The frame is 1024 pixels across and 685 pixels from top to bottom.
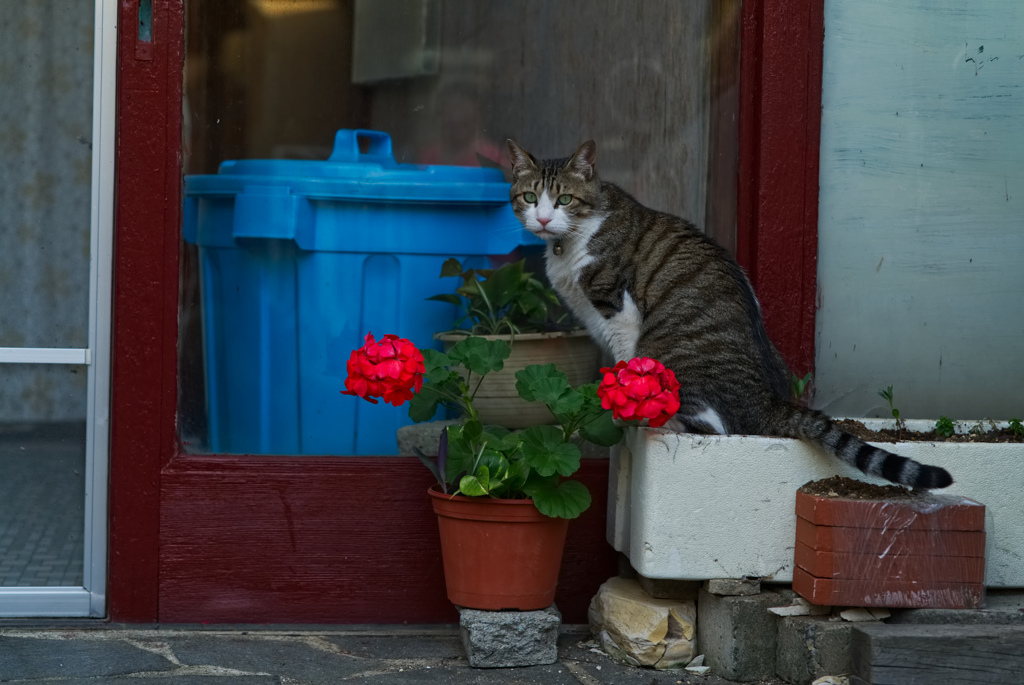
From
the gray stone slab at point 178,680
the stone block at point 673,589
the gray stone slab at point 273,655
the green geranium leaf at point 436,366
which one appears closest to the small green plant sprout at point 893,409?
the stone block at point 673,589

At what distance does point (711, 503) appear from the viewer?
2.59m

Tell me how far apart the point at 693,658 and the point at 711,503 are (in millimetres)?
435

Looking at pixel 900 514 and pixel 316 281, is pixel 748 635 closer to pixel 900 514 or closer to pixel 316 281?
pixel 900 514

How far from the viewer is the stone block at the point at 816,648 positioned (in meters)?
2.42

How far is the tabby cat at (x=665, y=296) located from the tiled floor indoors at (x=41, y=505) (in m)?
1.45

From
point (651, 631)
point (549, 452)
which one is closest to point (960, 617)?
point (651, 631)

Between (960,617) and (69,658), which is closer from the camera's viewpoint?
(960,617)

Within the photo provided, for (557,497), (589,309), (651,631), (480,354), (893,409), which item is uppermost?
(589,309)

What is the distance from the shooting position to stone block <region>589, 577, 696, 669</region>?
2664 mm

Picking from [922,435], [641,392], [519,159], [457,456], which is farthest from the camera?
[519,159]

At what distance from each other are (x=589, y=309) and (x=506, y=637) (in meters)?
0.93

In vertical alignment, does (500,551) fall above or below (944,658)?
above

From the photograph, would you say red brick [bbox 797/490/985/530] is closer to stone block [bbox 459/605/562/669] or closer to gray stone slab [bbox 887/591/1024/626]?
gray stone slab [bbox 887/591/1024/626]

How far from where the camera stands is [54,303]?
9.66 feet
